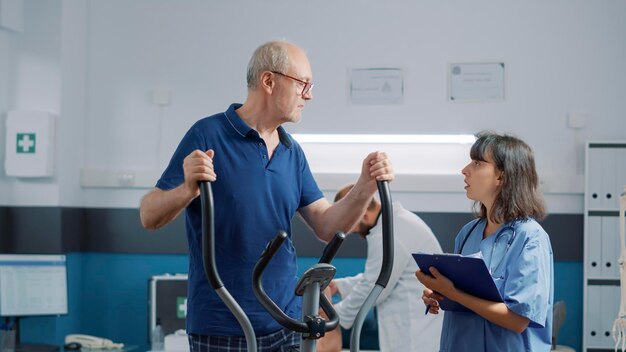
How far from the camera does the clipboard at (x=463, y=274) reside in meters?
2.28

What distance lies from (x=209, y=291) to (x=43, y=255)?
302 centimetres

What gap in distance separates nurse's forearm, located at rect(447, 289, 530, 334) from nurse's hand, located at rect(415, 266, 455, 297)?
48mm

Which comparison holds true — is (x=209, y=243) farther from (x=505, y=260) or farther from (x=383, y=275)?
(x=505, y=260)

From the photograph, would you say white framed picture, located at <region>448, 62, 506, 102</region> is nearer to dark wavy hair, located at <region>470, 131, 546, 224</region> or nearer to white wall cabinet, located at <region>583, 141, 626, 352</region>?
white wall cabinet, located at <region>583, 141, 626, 352</region>

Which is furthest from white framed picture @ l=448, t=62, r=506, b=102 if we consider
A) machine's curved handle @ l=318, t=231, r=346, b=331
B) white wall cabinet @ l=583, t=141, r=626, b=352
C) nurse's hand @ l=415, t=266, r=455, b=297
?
machine's curved handle @ l=318, t=231, r=346, b=331

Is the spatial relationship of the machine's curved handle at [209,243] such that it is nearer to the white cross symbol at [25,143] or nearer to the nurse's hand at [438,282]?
the nurse's hand at [438,282]

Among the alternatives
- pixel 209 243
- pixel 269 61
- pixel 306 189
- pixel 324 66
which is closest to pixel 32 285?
pixel 324 66

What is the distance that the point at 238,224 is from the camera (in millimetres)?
2139

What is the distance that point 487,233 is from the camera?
2.56m

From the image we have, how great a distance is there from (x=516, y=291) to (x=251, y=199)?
761 mm

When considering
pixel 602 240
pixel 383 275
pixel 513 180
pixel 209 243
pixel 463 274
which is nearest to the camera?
pixel 209 243

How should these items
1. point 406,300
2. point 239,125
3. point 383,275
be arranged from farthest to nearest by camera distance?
point 406,300, point 239,125, point 383,275

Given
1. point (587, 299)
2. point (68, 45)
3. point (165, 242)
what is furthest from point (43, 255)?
point (587, 299)

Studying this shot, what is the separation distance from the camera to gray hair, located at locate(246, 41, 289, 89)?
228 cm
